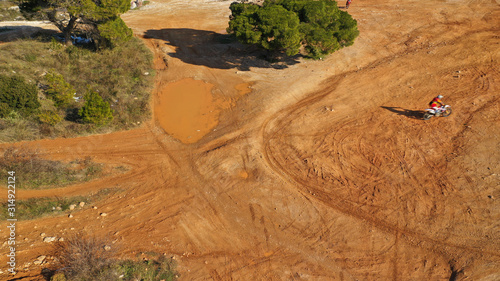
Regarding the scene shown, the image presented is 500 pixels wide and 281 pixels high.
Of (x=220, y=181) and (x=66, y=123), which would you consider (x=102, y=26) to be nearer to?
(x=66, y=123)

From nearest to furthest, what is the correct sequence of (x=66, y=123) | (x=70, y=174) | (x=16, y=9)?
(x=70, y=174) < (x=66, y=123) < (x=16, y=9)

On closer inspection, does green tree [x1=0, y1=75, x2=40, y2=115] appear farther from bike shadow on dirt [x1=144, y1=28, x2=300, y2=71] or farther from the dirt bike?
the dirt bike

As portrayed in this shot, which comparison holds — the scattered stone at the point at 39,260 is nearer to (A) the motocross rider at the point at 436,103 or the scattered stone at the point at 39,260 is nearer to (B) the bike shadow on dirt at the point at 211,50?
(B) the bike shadow on dirt at the point at 211,50

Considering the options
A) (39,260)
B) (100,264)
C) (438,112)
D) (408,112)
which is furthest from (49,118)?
(438,112)

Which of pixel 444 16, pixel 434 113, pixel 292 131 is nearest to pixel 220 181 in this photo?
pixel 292 131

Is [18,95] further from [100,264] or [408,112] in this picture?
[408,112]

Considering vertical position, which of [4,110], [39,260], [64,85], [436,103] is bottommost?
[39,260]
